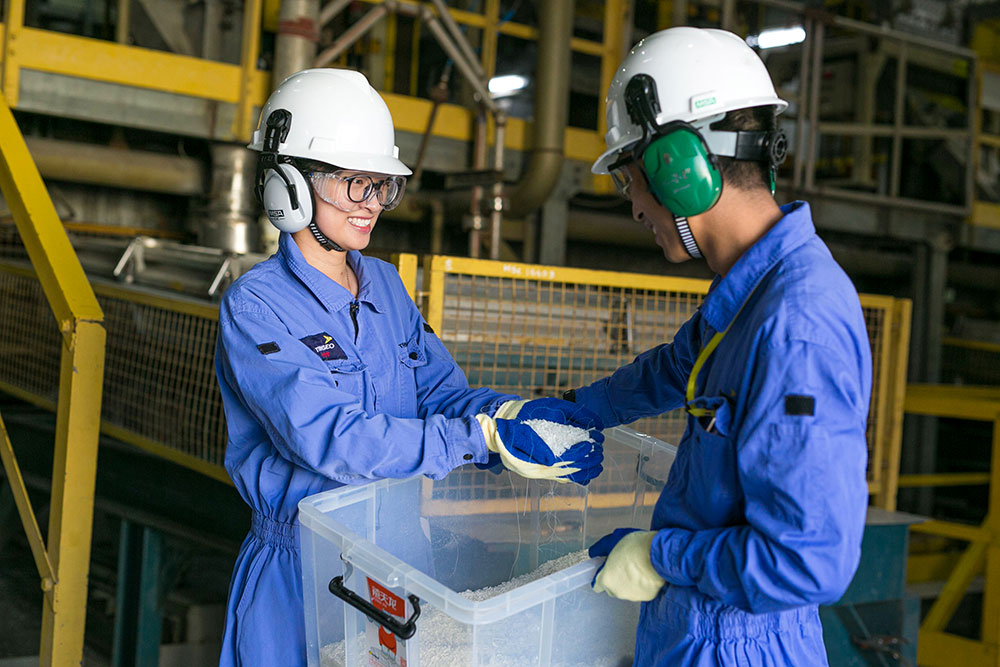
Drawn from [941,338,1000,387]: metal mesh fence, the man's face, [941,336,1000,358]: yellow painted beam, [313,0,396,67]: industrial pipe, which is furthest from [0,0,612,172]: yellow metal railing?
[941,338,1000,387]: metal mesh fence

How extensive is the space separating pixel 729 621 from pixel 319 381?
0.90 metres

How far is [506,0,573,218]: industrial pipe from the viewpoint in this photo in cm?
548

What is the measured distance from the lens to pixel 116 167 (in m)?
5.29

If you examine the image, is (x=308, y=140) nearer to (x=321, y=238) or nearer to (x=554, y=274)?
(x=321, y=238)

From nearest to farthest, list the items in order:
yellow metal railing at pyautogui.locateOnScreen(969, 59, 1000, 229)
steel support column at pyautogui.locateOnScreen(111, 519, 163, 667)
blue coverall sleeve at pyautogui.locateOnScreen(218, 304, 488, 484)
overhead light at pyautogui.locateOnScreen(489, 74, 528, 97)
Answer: blue coverall sleeve at pyautogui.locateOnScreen(218, 304, 488, 484)
steel support column at pyautogui.locateOnScreen(111, 519, 163, 667)
overhead light at pyautogui.locateOnScreen(489, 74, 528, 97)
yellow metal railing at pyautogui.locateOnScreen(969, 59, 1000, 229)

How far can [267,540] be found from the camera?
1943 millimetres

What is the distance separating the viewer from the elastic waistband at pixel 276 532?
1.90m

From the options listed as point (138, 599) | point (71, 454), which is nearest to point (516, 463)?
point (71, 454)

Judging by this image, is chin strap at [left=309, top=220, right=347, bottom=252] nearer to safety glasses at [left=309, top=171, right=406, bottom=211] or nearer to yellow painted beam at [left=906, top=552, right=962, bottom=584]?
safety glasses at [left=309, top=171, right=406, bottom=211]

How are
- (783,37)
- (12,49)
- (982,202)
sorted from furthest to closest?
(982,202)
(783,37)
(12,49)

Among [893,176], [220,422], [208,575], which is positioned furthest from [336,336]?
[893,176]

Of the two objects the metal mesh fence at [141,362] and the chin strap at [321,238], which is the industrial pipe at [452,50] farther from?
the chin strap at [321,238]

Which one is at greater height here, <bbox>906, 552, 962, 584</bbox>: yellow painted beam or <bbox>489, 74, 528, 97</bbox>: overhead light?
<bbox>489, 74, 528, 97</bbox>: overhead light

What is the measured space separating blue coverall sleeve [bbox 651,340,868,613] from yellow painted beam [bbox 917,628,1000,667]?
3825 millimetres
